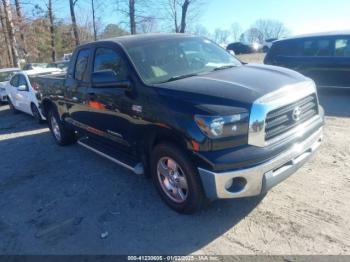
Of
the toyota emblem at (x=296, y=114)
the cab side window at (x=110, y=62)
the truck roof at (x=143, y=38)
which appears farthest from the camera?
the truck roof at (x=143, y=38)

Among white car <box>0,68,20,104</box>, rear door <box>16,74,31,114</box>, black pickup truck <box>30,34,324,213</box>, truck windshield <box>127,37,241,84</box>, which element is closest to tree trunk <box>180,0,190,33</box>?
white car <box>0,68,20,104</box>

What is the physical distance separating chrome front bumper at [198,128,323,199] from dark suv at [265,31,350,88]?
6.96 m

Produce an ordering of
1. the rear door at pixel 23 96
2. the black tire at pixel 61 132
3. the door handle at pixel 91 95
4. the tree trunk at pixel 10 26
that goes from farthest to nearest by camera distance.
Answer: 1. the tree trunk at pixel 10 26
2. the rear door at pixel 23 96
3. the black tire at pixel 61 132
4. the door handle at pixel 91 95

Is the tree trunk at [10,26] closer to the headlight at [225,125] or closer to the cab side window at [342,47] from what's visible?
the cab side window at [342,47]

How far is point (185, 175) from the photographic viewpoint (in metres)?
3.53

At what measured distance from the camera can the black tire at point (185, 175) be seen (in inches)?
136

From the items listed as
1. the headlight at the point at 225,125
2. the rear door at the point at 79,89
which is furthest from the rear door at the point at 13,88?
the headlight at the point at 225,125

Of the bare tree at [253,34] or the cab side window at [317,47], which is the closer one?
the cab side window at [317,47]

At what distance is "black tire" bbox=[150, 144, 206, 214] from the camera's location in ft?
11.3

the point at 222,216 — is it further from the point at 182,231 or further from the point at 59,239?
the point at 59,239

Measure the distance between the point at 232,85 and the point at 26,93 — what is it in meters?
8.26

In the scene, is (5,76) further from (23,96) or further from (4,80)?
(23,96)

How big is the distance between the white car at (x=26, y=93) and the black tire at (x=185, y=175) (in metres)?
6.16

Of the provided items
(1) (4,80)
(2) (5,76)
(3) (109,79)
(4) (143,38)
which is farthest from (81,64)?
(2) (5,76)
